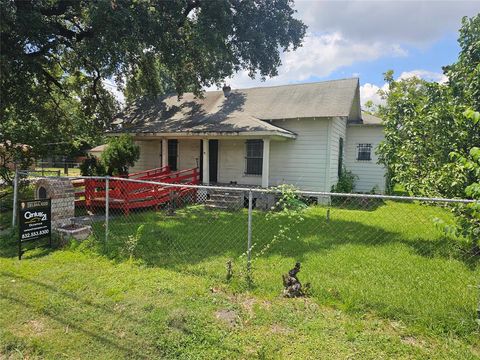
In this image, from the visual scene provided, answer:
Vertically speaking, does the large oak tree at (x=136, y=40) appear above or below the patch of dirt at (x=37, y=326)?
above

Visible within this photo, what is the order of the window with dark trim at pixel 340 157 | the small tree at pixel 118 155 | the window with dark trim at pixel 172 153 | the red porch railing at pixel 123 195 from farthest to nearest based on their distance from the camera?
the window with dark trim at pixel 172 153
the window with dark trim at pixel 340 157
the small tree at pixel 118 155
the red porch railing at pixel 123 195

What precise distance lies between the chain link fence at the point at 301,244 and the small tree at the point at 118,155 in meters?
1.40

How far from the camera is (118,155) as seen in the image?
36.7 ft

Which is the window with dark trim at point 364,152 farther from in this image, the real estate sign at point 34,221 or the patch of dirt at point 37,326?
the patch of dirt at point 37,326

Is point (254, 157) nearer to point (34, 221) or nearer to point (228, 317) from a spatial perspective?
point (34, 221)

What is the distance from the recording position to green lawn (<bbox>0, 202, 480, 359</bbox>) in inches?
125

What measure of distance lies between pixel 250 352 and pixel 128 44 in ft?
29.8

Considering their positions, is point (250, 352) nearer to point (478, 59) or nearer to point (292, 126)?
point (478, 59)

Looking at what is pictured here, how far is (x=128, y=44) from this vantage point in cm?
914

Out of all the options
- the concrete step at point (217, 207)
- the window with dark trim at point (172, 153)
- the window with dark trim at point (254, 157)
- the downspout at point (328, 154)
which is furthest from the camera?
the window with dark trim at point (172, 153)

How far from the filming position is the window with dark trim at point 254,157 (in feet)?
42.4

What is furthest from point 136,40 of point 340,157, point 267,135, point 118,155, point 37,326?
point 340,157

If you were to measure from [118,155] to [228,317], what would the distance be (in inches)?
355

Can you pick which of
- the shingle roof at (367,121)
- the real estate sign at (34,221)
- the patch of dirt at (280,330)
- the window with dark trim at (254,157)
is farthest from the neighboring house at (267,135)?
the patch of dirt at (280,330)
